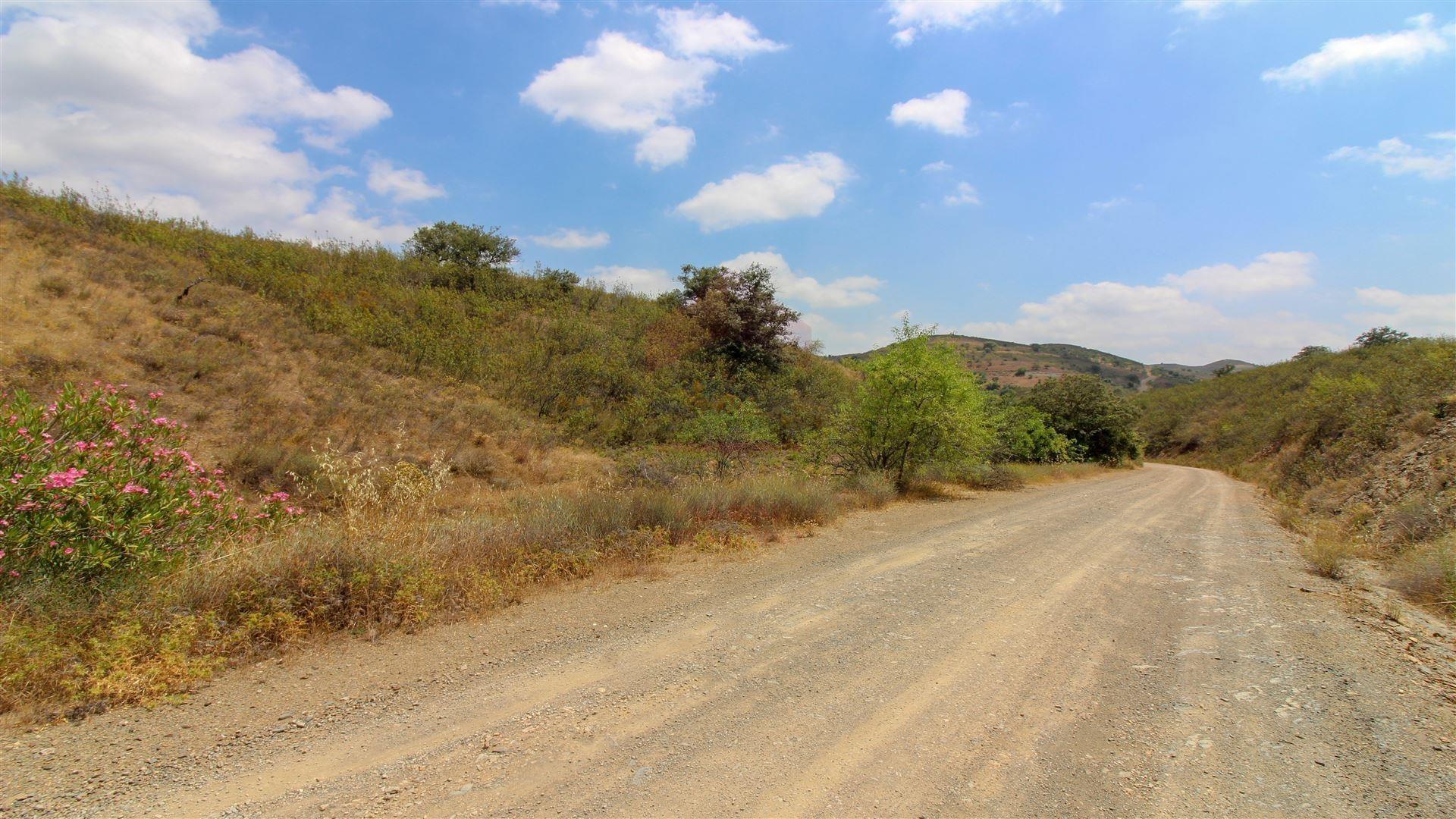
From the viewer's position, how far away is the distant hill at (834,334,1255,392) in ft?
310

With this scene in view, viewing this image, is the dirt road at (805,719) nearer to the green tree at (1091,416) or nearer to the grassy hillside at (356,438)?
the grassy hillside at (356,438)

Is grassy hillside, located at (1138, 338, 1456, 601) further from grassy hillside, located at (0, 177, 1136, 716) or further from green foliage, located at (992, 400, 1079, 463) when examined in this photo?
green foliage, located at (992, 400, 1079, 463)

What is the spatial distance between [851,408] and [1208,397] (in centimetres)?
5927

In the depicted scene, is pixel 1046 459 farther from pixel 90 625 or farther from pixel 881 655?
pixel 90 625

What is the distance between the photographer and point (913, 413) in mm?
14008

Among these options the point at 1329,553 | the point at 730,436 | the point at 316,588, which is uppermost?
the point at 730,436

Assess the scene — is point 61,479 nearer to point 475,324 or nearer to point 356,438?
point 356,438

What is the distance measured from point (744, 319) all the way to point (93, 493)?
23927 mm

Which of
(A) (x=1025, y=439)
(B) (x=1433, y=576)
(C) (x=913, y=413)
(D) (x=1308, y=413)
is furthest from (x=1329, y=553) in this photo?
(D) (x=1308, y=413)

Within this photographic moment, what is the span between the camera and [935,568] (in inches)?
282

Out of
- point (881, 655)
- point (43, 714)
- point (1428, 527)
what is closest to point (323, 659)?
point (43, 714)

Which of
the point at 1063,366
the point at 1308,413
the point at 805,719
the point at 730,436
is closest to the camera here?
the point at 805,719

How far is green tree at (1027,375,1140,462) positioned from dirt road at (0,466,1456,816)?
29488 millimetres

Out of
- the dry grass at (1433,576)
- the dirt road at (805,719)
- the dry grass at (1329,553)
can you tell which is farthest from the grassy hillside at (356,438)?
the dry grass at (1433,576)
